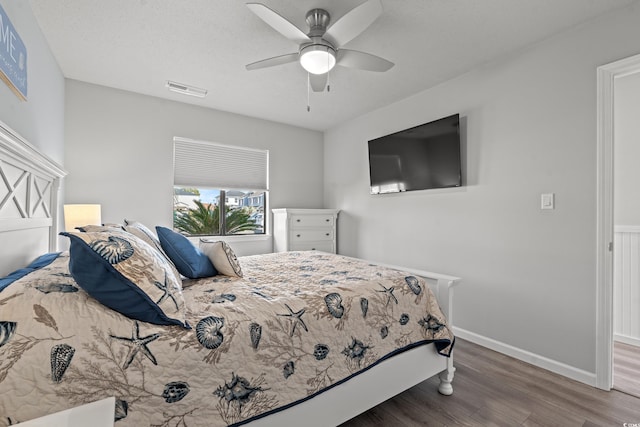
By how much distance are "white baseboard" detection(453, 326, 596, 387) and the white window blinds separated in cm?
300

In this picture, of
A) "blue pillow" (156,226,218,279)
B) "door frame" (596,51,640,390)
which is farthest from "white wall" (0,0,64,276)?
"door frame" (596,51,640,390)

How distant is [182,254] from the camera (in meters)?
1.76

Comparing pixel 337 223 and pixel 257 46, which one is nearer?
pixel 257 46

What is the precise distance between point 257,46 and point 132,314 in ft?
6.98

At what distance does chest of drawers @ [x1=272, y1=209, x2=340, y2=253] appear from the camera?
3.95 m

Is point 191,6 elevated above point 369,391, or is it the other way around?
point 191,6

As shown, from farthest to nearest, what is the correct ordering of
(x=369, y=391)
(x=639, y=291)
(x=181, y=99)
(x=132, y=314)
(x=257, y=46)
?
(x=181, y=99) < (x=639, y=291) < (x=257, y=46) < (x=369, y=391) < (x=132, y=314)

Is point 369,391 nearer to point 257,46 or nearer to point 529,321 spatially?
point 529,321

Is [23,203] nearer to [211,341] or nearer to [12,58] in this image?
[12,58]

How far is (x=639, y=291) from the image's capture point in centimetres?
262

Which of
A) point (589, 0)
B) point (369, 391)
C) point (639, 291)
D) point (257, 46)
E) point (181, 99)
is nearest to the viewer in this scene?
point (369, 391)

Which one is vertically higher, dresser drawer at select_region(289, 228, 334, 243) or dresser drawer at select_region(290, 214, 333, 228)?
dresser drawer at select_region(290, 214, 333, 228)

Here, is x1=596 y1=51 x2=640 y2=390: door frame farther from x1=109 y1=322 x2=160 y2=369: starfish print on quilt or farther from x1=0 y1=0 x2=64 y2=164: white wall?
x1=0 y1=0 x2=64 y2=164: white wall

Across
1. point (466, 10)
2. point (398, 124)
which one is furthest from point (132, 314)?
point (398, 124)
